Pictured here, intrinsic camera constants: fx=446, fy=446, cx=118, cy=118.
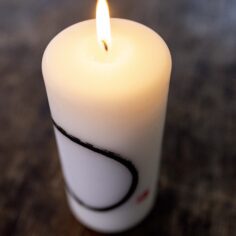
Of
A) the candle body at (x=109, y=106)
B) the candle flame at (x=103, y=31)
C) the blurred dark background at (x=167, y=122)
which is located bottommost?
the blurred dark background at (x=167, y=122)

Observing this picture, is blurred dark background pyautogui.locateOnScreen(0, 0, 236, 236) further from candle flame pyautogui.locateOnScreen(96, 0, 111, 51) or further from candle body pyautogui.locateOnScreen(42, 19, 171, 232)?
candle flame pyautogui.locateOnScreen(96, 0, 111, 51)

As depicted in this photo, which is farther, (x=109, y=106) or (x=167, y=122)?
(x=167, y=122)

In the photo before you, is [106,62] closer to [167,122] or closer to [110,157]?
[110,157]

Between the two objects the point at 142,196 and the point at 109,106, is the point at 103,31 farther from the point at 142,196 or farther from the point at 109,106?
the point at 142,196

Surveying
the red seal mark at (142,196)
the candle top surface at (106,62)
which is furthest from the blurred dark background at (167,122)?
the candle top surface at (106,62)

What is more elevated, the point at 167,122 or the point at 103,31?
the point at 103,31

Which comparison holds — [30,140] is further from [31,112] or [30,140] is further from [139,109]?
[139,109]

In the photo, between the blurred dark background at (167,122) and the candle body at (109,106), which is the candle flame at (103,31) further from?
the blurred dark background at (167,122)

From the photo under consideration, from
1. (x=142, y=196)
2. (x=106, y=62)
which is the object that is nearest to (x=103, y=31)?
(x=106, y=62)
